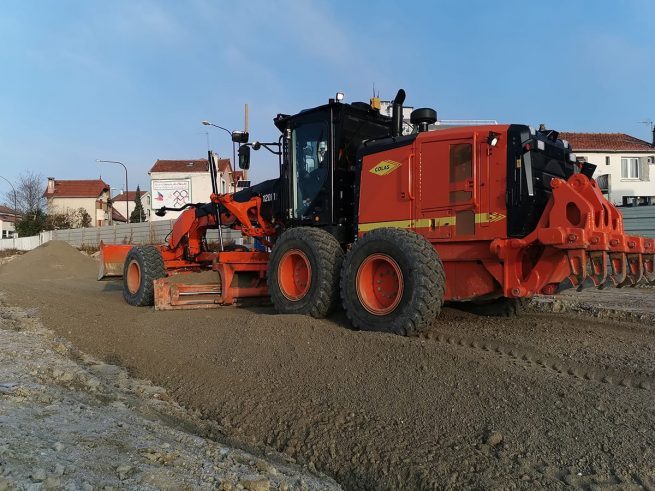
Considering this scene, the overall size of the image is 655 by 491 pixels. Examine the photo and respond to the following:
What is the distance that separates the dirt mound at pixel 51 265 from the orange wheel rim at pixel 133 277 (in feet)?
44.7

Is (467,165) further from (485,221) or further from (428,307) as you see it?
(428,307)

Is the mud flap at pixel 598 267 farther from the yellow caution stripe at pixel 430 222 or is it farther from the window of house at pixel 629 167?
the window of house at pixel 629 167

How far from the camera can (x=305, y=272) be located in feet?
24.7

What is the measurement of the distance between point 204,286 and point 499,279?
4.82 meters

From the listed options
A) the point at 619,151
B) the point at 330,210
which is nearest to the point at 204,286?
the point at 330,210

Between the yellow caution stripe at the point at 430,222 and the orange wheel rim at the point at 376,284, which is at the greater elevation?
the yellow caution stripe at the point at 430,222

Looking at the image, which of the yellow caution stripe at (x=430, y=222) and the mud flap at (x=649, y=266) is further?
the mud flap at (x=649, y=266)

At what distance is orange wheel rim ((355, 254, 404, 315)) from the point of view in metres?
6.20

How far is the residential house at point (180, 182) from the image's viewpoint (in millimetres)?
45737

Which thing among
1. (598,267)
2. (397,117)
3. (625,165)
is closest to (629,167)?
(625,165)

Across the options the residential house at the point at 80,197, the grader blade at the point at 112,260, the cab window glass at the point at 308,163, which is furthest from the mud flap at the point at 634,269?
the residential house at the point at 80,197

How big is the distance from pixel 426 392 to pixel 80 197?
2834 inches

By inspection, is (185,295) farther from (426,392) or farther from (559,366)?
(559,366)

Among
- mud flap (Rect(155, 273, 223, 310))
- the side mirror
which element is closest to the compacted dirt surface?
mud flap (Rect(155, 273, 223, 310))
